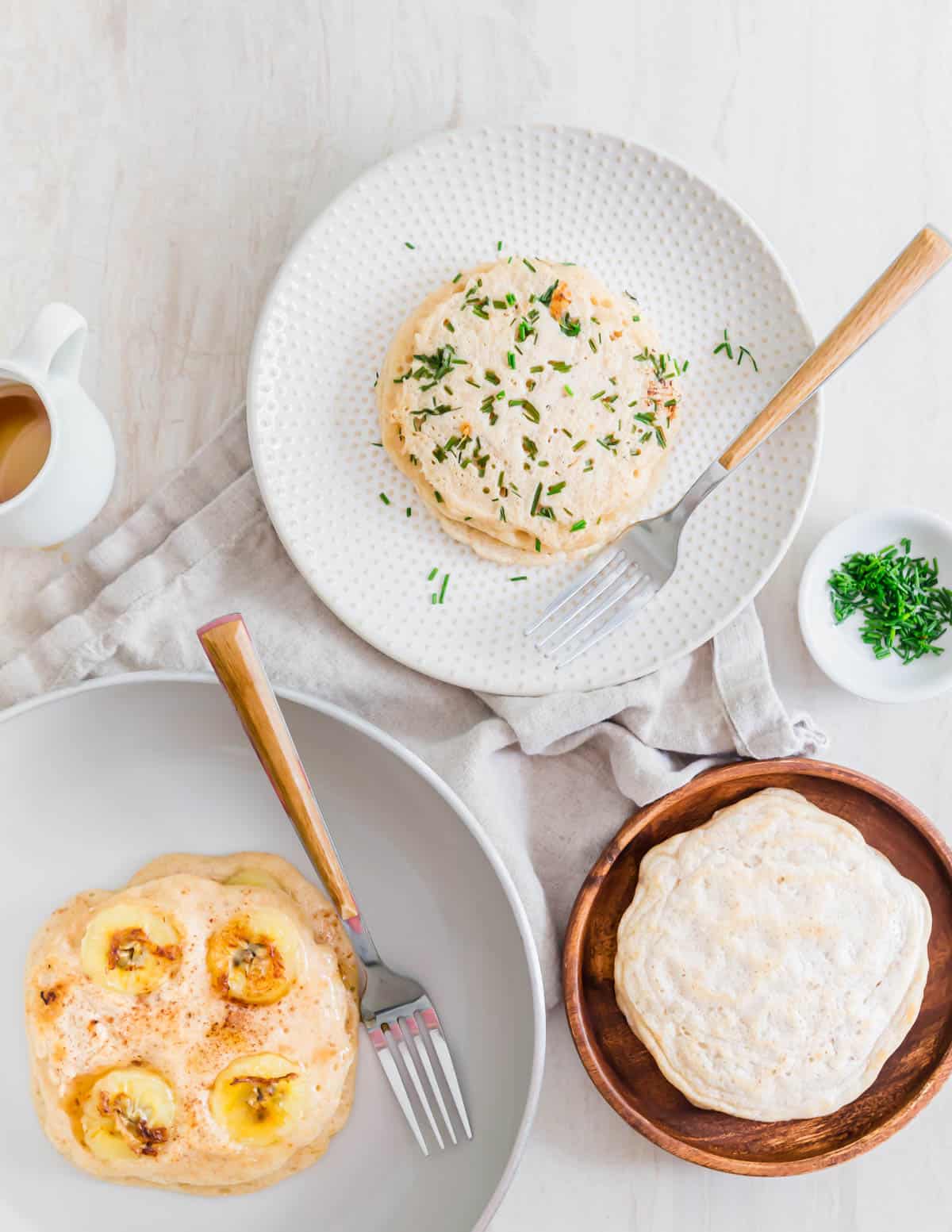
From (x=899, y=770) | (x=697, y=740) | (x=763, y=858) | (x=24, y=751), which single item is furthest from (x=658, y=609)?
(x=24, y=751)

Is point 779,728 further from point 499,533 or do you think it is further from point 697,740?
point 499,533

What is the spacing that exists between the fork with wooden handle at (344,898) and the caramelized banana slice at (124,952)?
0.33 meters

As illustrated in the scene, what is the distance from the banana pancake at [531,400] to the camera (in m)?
1.97

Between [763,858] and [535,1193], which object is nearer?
[763,858]

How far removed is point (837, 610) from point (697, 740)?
0.38m

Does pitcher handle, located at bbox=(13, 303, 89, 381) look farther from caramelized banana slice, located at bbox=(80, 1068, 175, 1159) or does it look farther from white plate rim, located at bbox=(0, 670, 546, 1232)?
caramelized banana slice, located at bbox=(80, 1068, 175, 1159)

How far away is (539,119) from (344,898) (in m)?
1.57

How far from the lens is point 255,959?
1.93m

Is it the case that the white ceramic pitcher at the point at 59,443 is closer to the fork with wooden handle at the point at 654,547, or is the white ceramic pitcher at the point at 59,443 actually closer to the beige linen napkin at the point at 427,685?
the beige linen napkin at the point at 427,685

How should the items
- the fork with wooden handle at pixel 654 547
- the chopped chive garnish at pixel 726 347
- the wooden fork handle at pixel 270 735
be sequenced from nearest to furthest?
the wooden fork handle at pixel 270 735
the fork with wooden handle at pixel 654 547
the chopped chive garnish at pixel 726 347

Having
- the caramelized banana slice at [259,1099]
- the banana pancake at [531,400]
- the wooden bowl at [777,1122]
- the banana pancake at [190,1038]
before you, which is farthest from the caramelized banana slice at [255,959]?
the banana pancake at [531,400]

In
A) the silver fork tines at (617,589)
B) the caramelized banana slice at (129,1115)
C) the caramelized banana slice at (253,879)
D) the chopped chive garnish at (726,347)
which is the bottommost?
the caramelized banana slice at (129,1115)

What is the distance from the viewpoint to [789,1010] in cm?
203

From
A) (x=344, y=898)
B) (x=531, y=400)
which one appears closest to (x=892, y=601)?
(x=531, y=400)
